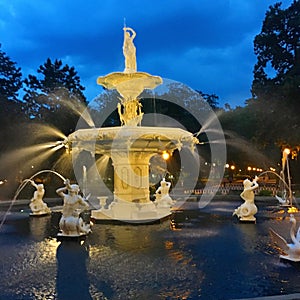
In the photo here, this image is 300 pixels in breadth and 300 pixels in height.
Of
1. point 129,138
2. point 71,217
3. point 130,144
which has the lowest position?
point 71,217

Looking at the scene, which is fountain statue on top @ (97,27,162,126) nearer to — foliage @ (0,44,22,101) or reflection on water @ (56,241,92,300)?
reflection on water @ (56,241,92,300)

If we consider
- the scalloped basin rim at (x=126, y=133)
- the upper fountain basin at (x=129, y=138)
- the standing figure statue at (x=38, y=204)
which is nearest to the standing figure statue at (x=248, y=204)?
the upper fountain basin at (x=129, y=138)

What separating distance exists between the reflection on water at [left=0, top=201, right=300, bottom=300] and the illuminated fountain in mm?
1784

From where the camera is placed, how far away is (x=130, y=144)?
12328 millimetres

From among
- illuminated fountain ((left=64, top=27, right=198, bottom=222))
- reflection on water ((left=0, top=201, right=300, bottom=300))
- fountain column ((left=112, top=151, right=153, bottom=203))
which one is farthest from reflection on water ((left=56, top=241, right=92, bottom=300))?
fountain column ((left=112, top=151, right=153, bottom=203))

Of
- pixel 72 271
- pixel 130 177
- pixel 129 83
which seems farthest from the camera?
pixel 129 83

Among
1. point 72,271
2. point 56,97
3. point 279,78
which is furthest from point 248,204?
point 56,97

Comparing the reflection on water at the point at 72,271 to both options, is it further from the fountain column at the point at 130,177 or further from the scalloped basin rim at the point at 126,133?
the fountain column at the point at 130,177

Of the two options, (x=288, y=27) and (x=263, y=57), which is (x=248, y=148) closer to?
(x=263, y=57)

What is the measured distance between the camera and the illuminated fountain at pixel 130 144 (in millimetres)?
12203

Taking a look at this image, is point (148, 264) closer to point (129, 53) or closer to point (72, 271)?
point (72, 271)

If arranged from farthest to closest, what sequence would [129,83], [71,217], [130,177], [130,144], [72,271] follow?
[129,83] → [130,177] → [130,144] → [71,217] → [72,271]

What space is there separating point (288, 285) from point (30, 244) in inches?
246

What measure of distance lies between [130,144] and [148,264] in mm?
5957
